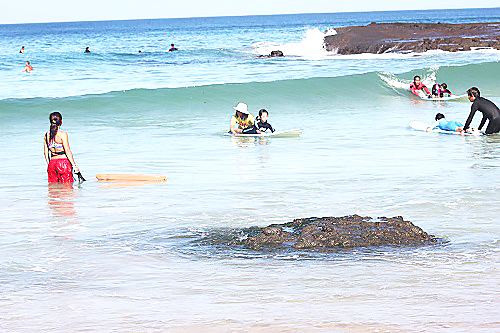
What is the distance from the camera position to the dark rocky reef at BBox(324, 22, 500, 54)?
174 feet

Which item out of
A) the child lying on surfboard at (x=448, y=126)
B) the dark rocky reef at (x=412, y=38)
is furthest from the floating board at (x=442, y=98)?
the dark rocky reef at (x=412, y=38)

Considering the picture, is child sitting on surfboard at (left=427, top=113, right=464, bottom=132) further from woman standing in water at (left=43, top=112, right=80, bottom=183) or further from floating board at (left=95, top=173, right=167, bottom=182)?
woman standing in water at (left=43, top=112, right=80, bottom=183)

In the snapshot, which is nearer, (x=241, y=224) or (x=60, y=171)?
(x=241, y=224)

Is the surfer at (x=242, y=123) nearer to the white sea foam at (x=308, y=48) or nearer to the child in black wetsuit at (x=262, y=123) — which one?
the child in black wetsuit at (x=262, y=123)

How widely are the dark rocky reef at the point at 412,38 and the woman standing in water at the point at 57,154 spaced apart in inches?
1625

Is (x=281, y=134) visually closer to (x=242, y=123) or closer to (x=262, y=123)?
(x=262, y=123)

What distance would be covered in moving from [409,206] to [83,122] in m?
15.7

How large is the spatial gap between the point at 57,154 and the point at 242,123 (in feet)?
23.3

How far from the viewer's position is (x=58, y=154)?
12555 mm

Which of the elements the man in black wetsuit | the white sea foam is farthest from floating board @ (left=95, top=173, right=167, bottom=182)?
the white sea foam

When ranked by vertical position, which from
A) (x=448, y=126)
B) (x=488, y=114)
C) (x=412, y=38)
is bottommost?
(x=448, y=126)

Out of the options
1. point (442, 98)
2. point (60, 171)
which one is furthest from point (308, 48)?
point (60, 171)

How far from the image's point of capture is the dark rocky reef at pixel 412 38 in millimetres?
53000

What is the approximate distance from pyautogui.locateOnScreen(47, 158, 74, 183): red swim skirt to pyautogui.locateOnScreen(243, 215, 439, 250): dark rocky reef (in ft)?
15.8
